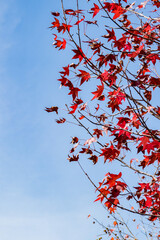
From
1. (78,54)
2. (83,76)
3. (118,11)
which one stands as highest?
(118,11)

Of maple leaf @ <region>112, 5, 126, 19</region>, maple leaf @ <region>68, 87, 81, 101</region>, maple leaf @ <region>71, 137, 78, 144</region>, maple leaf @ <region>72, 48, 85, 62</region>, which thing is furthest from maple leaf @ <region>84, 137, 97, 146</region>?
maple leaf @ <region>112, 5, 126, 19</region>

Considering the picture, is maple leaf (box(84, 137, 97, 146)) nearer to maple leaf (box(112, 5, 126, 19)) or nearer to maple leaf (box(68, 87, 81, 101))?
maple leaf (box(68, 87, 81, 101))

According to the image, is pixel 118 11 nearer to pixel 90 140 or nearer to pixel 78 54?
pixel 78 54

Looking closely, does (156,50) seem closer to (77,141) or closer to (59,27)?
(59,27)

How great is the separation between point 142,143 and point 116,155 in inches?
27.6

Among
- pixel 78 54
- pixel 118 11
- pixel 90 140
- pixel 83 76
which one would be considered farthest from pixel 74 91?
pixel 118 11

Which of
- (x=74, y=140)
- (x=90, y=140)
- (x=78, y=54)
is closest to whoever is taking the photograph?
(x=78, y=54)

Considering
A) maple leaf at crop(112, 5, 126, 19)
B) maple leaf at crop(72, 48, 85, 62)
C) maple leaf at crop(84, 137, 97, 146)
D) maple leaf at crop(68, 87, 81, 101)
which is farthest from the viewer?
maple leaf at crop(68, 87, 81, 101)

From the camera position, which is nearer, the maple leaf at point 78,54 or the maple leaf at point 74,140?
the maple leaf at point 78,54

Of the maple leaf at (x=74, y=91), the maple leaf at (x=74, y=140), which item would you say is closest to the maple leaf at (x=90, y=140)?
the maple leaf at (x=74, y=140)

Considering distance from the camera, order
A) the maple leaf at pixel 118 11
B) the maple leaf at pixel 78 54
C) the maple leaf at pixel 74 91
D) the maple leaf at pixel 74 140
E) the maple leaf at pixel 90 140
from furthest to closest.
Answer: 1. the maple leaf at pixel 74 140
2. the maple leaf at pixel 74 91
3. the maple leaf at pixel 90 140
4. the maple leaf at pixel 118 11
5. the maple leaf at pixel 78 54

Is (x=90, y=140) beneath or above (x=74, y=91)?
beneath

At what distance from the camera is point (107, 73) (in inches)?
143

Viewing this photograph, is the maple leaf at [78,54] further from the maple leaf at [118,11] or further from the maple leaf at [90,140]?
the maple leaf at [90,140]
